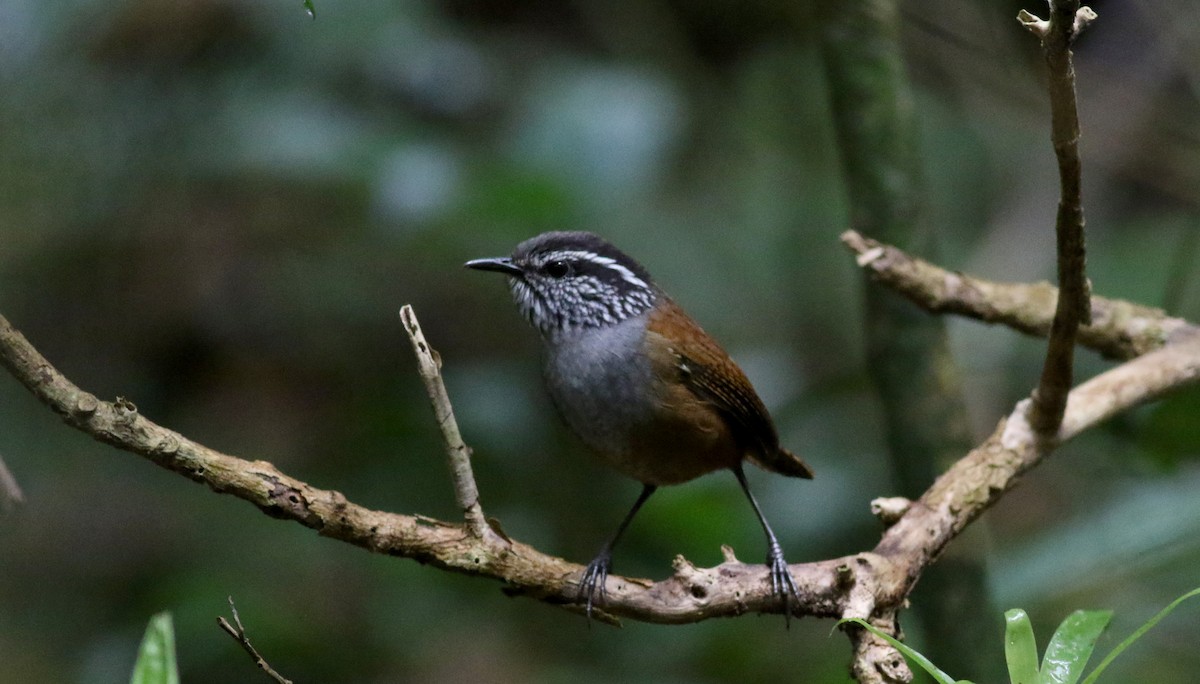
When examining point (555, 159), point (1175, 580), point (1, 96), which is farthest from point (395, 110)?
point (1175, 580)

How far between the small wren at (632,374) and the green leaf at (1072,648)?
1114mm

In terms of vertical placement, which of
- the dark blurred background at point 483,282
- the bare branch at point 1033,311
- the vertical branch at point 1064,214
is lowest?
the dark blurred background at point 483,282

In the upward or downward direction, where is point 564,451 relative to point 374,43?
downward

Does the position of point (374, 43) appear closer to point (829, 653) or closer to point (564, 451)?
point (564, 451)

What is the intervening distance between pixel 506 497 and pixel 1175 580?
272 cm

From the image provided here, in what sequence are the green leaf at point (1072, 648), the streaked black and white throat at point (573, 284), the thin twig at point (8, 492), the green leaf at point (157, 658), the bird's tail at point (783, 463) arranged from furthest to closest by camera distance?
1. the bird's tail at point (783, 463)
2. the streaked black and white throat at point (573, 284)
3. the green leaf at point (1072, 648)
4. the thin twig at point (8, 492)
5. the green leaf at point (157, 658)

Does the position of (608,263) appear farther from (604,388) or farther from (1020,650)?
(1020,650)

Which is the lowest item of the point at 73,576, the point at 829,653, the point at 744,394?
the point at 73,576

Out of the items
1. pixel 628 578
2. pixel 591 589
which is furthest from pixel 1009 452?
pixel 591 589

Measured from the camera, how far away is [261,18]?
5.17m

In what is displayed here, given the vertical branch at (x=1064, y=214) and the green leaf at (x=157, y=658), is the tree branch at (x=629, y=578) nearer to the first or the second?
the vertical branch at (x=1064, y=214)

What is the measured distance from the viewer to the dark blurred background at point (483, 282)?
4363 mm

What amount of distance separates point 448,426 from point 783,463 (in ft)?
5.72

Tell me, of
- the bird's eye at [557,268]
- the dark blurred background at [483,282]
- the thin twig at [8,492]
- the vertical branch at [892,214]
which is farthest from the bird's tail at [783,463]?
the thin twig at [8,492]
